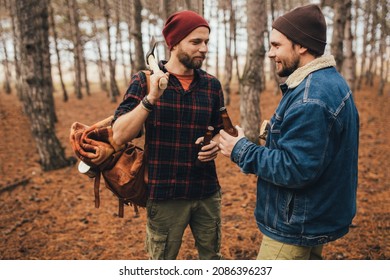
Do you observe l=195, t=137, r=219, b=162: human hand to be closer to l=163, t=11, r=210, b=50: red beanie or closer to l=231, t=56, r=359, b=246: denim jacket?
l=231, t=56, r=359, b=246: denim jacket

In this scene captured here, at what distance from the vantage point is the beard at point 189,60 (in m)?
2.56

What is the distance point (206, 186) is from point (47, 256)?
8.89 ft

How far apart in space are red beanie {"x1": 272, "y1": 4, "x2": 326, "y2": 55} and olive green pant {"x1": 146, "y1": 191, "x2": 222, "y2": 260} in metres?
1.55

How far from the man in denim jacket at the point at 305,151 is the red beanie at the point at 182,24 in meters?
0.77

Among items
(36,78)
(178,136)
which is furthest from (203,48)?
(36,78)

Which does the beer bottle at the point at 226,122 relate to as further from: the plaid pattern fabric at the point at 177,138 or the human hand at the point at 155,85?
the human hand at the point at 155,85

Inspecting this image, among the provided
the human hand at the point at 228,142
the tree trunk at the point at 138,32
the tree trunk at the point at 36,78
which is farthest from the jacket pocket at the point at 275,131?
the tree trunk at the point at 138,32

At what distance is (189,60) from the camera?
257 cm

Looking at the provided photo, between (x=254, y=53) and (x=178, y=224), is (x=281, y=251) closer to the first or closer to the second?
(x=178, y=224)

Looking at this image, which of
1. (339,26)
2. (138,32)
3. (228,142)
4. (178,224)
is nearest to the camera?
(228,142)

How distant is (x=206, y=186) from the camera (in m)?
2.73

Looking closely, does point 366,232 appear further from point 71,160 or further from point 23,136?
point 23,136

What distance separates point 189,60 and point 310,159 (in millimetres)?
1362
